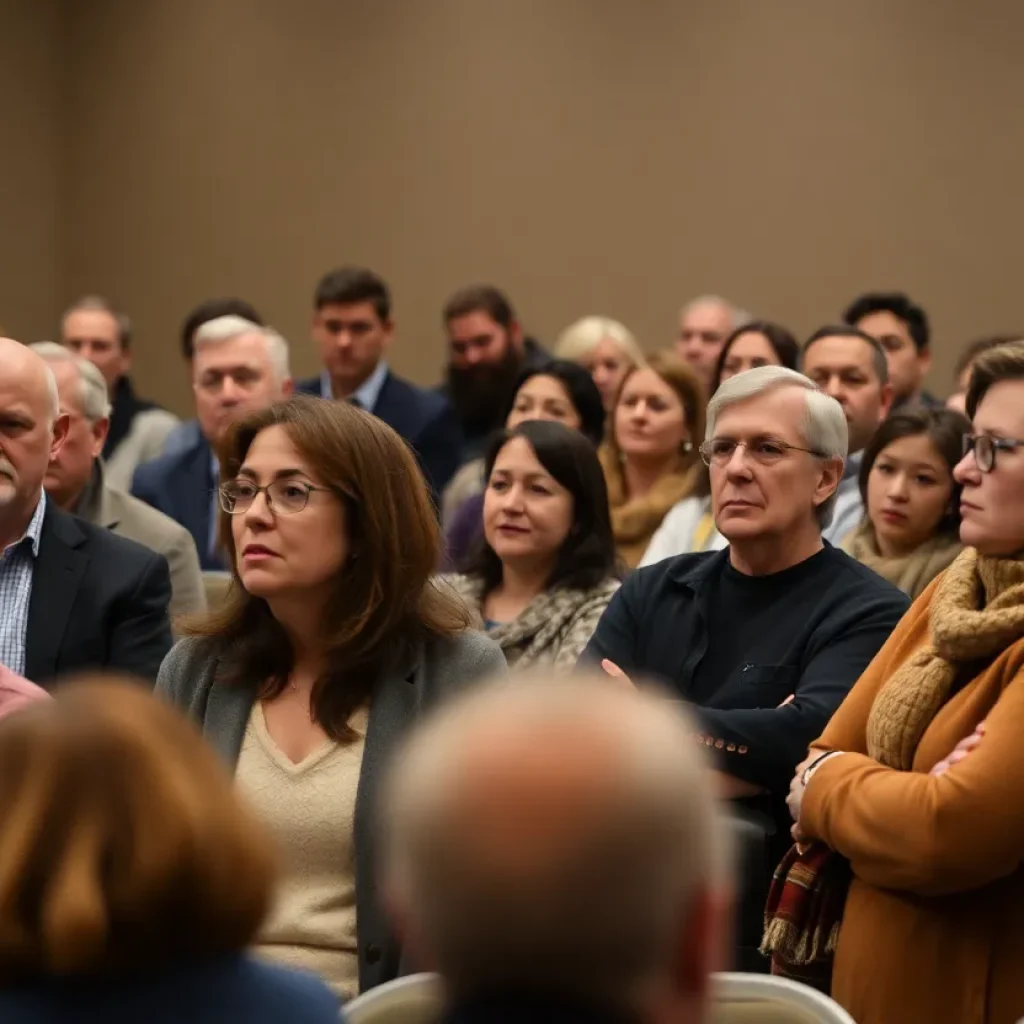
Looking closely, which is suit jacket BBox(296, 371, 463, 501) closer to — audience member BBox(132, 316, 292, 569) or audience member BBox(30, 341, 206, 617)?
audience member BBox(132, 316, 292, 569)

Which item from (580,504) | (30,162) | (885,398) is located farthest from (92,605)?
(30,162)

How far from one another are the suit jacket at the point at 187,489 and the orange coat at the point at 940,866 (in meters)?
3.09

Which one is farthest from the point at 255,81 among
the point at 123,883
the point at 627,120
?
the point at 123,883

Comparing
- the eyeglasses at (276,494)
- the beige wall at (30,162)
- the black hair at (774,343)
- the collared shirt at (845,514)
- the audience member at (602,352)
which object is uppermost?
the beige wall at (30,162)

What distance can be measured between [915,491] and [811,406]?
0.83 metres

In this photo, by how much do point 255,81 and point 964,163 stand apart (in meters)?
3.63

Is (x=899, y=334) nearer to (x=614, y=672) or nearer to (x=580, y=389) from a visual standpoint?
(x=580, y=389)

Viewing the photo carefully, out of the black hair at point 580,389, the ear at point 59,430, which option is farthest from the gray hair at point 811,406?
the black hair at point 580,389

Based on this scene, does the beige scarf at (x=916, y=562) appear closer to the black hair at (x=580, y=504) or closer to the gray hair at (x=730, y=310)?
the black hair at (x=580, y=504)

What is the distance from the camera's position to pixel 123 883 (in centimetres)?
130

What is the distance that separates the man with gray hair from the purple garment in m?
1.16

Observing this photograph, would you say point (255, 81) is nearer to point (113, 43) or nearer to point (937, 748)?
point (113, 43)

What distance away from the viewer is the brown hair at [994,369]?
276 centimetres

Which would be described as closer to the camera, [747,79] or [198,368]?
[198,368]
